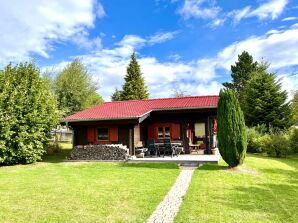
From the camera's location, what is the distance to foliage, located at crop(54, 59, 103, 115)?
1425 inches

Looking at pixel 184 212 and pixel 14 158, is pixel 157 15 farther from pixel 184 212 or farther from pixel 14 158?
pixel 184 212

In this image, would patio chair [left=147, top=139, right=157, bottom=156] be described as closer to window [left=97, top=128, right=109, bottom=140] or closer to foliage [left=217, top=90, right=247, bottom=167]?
window [left=97, top=128, right=109, bottom=140]

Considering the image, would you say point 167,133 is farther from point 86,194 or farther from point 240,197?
point 86,194

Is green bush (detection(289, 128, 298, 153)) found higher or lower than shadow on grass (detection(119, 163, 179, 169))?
higher

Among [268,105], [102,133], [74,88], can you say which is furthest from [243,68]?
[102,133]

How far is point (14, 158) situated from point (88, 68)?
22.8m

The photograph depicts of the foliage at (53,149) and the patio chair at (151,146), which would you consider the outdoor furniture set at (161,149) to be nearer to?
the patio chair at (151,146)

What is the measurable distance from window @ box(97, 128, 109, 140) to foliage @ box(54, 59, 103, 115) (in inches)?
615

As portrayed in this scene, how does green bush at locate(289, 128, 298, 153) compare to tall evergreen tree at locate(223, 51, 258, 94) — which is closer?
green bush at locate(289, 128, 298, 153)

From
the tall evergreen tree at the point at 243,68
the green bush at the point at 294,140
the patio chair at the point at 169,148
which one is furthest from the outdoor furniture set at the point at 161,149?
the tall evergreen tree at the point at 243,68

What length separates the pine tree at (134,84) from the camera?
44.5 meters

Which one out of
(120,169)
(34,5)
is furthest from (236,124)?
(34,5)

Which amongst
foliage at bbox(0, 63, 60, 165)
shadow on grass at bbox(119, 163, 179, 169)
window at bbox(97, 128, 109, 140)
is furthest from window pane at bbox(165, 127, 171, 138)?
foliage at bbox(0, 63, 60, 165)

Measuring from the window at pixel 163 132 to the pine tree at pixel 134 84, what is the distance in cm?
2319
